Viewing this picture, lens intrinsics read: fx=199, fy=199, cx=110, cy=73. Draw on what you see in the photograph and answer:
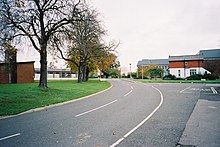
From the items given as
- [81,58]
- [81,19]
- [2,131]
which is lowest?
[2,131]

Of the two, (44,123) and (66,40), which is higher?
(66,40)

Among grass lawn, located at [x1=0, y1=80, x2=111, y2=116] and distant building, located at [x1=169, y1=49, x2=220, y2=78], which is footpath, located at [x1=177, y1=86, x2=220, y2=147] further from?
distant building, located at [x1=169, y1=49, x2=220, y2=78]

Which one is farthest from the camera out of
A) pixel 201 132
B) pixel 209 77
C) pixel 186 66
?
pixel 186 66

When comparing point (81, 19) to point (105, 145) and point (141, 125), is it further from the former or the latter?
point (105, 145)

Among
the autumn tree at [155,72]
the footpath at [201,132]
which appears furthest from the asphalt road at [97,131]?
the autumn tree at [155,72]

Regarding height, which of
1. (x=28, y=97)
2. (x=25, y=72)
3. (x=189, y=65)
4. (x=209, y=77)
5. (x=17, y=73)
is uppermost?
(x=189, y=65)

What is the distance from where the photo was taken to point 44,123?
8094mm

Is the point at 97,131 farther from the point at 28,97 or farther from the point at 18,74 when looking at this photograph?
the point at 18,74

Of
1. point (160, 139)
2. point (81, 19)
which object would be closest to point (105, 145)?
point (160, 139)

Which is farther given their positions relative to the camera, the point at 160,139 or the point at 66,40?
the point at 66,40

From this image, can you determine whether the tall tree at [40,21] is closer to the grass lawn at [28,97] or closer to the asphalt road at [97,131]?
the grass lawn at [28,97]

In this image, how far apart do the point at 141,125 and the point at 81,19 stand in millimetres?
15343

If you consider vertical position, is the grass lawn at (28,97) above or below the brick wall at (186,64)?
below

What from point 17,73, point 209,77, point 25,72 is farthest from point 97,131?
point 209,77
